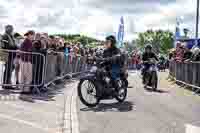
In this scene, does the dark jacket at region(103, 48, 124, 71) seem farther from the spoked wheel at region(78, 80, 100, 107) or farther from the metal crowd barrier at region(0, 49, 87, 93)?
the metal crowd barrier at region(0, 49, 87, 93)

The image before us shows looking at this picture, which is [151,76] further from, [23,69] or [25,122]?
[25,122]

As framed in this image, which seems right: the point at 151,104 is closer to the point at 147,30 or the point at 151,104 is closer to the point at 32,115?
the point at 32,115

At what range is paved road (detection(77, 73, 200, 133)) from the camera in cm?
874

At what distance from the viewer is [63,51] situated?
1986 centimetres

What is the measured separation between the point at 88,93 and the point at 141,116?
6.60ft

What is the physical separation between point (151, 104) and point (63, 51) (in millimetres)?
8088

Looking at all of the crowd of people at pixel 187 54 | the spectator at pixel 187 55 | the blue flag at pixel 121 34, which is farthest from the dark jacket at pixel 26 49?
the blue flag at pixel 121 34

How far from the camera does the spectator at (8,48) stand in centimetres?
1359

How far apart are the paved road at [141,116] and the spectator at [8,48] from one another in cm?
263

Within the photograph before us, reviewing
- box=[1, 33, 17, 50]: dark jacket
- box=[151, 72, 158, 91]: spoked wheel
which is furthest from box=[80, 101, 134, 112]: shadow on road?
box=[151, 72, 158, 91]: spoked wheel

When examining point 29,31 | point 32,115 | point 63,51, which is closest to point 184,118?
point 32,115

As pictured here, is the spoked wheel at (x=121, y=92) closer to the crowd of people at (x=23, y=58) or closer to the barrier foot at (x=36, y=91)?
the barrier foot at (x=36, y=91)

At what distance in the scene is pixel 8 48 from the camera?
13938mm

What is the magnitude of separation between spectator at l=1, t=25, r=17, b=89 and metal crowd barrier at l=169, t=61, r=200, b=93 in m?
6.94
